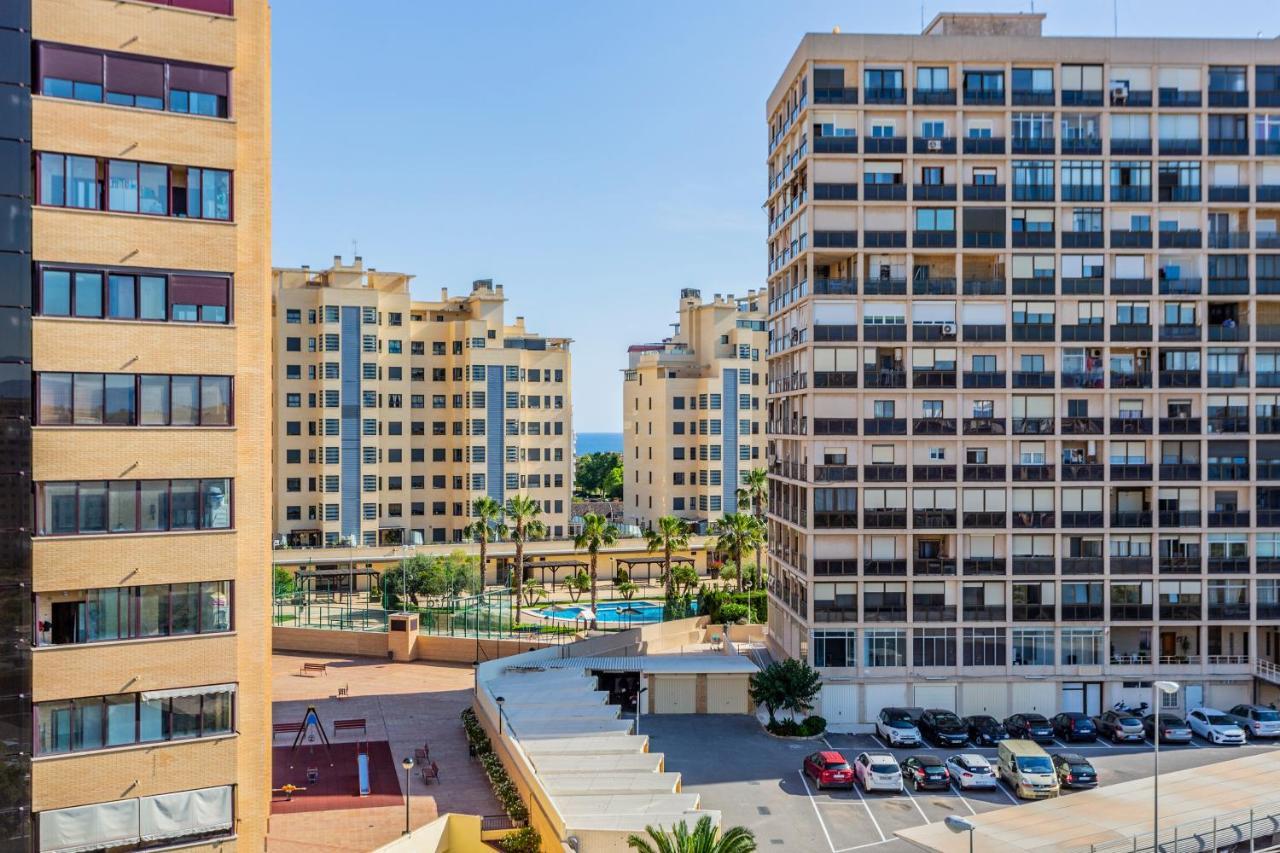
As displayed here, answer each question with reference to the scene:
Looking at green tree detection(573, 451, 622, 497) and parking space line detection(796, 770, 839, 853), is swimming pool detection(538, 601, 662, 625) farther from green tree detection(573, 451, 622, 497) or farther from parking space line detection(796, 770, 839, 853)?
green tree detection(573, 451, 622, 497)

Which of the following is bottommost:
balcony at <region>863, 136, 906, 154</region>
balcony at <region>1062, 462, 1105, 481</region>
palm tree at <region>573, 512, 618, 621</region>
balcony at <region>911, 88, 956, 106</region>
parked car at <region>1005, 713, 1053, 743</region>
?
parked car at <region>1005, 713, 1053, 743</region>

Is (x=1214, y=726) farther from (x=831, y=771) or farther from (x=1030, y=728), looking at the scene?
(x=831, y=771)

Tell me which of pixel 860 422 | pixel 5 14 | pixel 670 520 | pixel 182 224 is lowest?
pixel 670 520

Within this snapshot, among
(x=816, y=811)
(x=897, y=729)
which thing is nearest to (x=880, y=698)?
(x=897, y=729)

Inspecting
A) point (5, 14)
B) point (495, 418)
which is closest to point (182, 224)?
point (5, 14)

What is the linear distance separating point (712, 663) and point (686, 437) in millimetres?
49866

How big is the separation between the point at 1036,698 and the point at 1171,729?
5848 mm

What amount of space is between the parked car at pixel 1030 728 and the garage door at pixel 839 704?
668 cm

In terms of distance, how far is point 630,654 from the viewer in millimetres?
60125

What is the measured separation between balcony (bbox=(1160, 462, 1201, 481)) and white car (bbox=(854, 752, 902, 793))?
20849 mm

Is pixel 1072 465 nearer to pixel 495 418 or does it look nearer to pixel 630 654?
pixel 630 654

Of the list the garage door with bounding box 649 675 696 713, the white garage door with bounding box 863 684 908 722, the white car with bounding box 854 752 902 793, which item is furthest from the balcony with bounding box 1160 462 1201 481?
the garage door with bounding box 649 675 696 713

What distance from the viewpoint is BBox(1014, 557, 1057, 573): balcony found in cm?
5219

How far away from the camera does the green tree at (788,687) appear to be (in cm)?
4872
